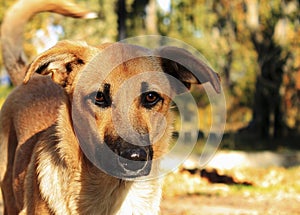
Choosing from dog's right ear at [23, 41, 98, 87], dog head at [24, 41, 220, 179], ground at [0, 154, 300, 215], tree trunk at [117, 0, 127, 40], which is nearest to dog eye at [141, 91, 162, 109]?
dog head at [24, 41, 220, 179]

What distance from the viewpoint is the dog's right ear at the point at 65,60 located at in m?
4.50

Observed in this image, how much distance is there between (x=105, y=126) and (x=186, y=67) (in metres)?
Answer: 0.75

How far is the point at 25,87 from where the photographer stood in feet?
19.2

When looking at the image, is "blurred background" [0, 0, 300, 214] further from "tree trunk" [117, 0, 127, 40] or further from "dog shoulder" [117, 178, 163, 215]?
"dog shoulder" [117, 178, 163, 215]

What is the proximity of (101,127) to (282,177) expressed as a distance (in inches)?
396

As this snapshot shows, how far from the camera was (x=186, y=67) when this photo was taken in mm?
4559

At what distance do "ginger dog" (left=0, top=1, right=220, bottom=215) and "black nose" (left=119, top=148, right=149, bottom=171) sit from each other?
0.6 inches

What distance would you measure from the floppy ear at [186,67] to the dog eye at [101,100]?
1.95 ft

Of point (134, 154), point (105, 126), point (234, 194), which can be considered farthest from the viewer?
point (234, 194)

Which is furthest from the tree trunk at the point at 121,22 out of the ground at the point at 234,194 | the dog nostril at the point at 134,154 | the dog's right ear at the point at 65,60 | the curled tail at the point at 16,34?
the dog nostril at the point at 134,154

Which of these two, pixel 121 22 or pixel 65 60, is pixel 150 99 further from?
pixel 121 22

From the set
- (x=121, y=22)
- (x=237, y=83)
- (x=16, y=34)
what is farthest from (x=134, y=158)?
(x=237, y=83)

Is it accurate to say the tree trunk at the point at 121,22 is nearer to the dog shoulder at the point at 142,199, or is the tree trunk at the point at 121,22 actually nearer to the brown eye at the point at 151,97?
the dog shoulder at the point at 142,199

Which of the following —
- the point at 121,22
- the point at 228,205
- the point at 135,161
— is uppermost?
the point at 121,22
